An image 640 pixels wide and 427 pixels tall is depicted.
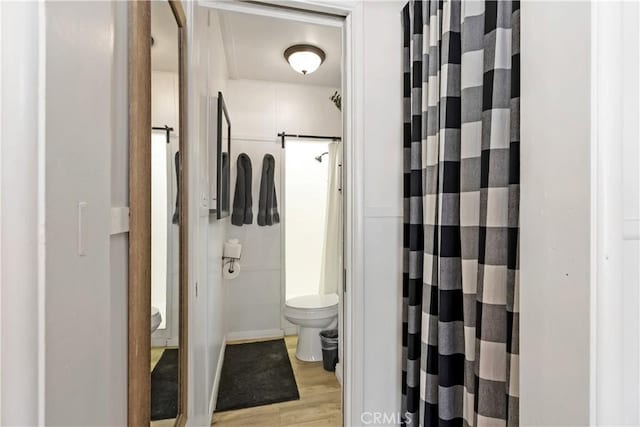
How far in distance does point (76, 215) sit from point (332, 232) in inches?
115

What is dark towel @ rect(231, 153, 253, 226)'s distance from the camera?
3180mm

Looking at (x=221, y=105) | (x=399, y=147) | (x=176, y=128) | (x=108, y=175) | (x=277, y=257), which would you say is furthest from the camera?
(x=277, y=257)

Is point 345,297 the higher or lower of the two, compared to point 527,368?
lower

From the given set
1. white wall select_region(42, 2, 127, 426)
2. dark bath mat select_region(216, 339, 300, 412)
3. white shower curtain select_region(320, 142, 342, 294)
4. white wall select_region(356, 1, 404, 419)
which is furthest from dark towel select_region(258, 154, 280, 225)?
white wall select_region(42, 2, 127, 426)

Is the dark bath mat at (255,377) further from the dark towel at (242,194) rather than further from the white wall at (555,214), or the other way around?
the white wall at (555,214)

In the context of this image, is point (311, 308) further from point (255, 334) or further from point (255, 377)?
point (255, 334)

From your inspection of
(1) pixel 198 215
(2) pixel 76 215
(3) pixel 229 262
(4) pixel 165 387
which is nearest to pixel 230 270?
(3) pixel 229 262

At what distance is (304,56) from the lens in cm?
260

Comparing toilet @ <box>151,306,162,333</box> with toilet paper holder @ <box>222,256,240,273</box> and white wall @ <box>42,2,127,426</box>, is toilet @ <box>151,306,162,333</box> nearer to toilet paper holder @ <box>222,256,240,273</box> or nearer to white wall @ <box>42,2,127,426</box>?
white wall @ <box>42,2,127,426</box>

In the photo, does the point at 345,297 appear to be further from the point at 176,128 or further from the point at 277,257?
the point at 277,257

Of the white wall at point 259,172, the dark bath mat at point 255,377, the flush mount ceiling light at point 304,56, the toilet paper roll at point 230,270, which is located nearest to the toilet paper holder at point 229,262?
the toilet paper roll at point 230,270

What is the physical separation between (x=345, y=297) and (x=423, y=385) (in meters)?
0.49
